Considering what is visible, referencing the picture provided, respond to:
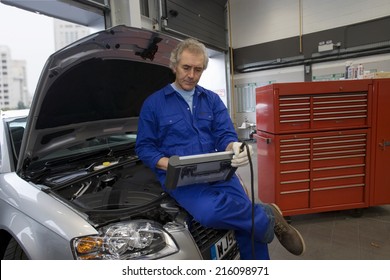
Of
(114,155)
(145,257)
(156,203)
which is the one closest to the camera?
(145,257)

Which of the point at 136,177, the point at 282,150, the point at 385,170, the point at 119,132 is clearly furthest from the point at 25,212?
the point at 385,170

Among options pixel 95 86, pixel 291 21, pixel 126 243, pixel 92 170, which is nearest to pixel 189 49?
pixel 95 86

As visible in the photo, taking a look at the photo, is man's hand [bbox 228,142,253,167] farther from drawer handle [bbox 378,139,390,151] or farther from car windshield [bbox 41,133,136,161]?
drawer handle [bbox 378,139,390,151]

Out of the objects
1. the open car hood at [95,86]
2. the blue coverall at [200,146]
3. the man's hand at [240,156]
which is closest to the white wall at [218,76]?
the open car hood at [95,86]

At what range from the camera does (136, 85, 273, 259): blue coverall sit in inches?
46.7

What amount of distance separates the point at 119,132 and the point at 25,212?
3.06ft

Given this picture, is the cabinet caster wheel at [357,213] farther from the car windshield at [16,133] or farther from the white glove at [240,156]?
the car windshield at [16,133]

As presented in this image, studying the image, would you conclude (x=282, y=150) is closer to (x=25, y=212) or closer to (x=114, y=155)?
(x=114, y=155)

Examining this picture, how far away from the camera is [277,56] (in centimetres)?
574

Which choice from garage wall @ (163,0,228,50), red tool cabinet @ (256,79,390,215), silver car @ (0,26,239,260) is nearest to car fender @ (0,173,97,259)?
silver car @ (0,26,239,260)

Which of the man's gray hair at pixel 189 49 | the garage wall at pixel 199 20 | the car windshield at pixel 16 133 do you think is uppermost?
the garage wall at pixel 199 20

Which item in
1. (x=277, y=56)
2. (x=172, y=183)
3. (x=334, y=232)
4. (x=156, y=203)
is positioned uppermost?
(x=277, y=56)

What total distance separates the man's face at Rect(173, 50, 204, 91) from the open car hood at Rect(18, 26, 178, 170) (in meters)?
0.29

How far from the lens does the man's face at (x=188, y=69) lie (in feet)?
4.63
